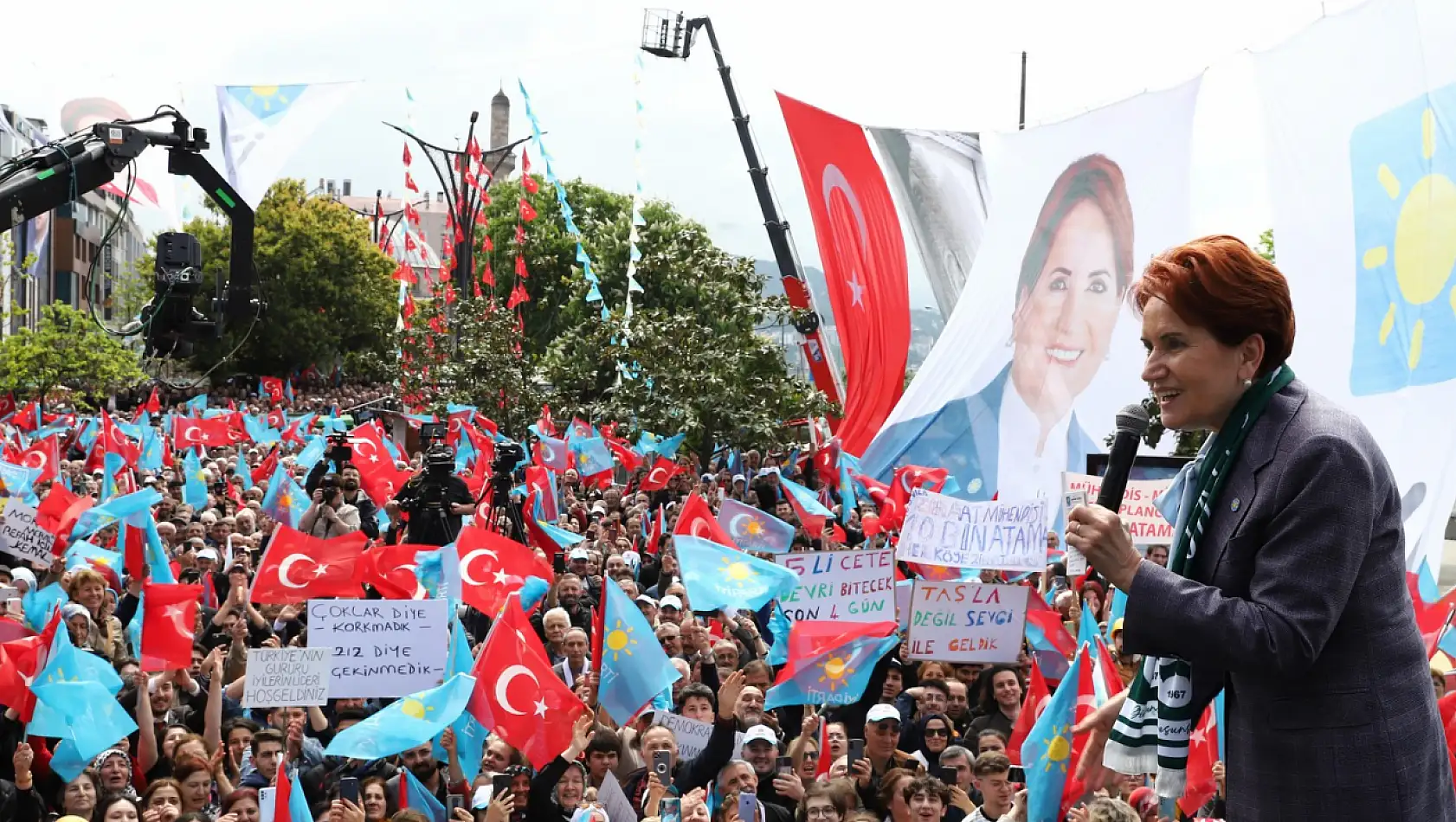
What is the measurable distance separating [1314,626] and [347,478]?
53.0 ft

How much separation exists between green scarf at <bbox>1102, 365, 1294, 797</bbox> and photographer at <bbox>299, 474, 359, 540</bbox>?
41.4 feet

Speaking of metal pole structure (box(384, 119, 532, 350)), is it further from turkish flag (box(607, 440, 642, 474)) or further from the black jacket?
the black jacket

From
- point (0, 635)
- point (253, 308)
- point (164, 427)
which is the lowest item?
point (164, 427)

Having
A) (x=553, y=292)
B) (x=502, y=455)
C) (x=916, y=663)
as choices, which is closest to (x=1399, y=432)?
(x=916, y=663)

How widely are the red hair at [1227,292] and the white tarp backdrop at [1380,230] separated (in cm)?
1244

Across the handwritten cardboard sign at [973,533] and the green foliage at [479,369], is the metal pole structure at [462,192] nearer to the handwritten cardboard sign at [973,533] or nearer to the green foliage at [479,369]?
the green foliage at [479,369]

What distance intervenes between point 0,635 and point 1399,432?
37.0ft

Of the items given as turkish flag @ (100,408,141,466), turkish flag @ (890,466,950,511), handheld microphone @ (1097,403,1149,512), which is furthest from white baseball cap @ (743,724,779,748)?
turkish flag @ (100,408,141,466)

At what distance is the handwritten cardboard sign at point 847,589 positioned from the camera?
1025cm

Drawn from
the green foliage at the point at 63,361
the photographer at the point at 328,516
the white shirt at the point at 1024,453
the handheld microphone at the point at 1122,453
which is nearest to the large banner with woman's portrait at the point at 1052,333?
the white shirt at the point at 1024,453

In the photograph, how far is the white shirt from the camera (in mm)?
22422

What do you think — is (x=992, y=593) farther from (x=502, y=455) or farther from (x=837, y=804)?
(x=502, y=455)

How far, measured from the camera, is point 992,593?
985 cm

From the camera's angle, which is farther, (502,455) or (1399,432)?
(1399,432)
